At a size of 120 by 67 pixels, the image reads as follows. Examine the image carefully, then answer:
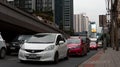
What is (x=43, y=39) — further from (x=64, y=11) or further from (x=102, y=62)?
(x=64, y=11)

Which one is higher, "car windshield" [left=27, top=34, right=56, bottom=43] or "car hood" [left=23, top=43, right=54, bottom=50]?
"car windshield" [left=27, top=34, right=56, bottom=43]

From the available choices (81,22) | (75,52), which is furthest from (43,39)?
(81,22)

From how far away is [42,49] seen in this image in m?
17.2

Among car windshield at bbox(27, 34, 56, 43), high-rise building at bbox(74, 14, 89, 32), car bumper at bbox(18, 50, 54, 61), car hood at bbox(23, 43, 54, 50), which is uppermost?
car windshield at bbox(27, 34, 56, 43)

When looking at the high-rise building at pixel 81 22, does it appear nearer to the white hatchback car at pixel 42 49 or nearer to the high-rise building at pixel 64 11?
the high-rise building at pixel 64 11

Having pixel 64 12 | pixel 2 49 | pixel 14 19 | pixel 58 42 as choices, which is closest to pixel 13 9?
pixel 14 19

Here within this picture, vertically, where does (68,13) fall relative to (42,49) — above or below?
above

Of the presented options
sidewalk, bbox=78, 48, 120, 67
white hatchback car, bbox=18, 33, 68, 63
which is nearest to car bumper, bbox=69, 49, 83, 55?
sidewalk, bbox=78, 48, 120, 67

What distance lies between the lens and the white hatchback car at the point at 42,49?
1709 cm

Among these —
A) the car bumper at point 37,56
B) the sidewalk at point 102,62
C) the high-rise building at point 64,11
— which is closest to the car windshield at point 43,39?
the car bumper at point 37,56

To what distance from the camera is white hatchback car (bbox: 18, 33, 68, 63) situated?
17.1 metres

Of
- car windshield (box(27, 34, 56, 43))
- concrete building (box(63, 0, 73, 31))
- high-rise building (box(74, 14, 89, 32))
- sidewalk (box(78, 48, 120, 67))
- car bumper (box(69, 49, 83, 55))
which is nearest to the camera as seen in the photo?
sidewalk (box(78, 48, 120, 67))

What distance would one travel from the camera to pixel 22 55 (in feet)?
56.7

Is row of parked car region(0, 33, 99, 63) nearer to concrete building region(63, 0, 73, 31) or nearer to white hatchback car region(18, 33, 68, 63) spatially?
white hatchback car region(18, 33, 68, 63)
